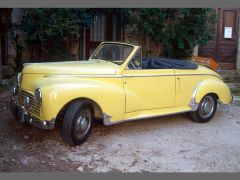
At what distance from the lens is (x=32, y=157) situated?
5.15m

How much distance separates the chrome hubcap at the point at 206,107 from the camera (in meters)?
7.25

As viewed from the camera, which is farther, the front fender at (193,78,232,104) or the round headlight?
the front fender at (193,78,232,104)

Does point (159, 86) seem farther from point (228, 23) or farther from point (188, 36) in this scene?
point (228, 23)

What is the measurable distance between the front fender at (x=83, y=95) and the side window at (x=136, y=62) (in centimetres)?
44

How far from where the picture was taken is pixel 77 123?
18.1 feet

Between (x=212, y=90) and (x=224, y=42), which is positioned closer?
(x=212, y=90)

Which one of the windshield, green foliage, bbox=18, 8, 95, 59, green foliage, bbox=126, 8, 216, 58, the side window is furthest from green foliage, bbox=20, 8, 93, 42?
the side window

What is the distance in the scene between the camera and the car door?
6.19m

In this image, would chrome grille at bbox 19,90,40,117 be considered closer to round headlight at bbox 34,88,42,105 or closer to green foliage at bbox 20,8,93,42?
round headlight at bbox 34,88,42,105

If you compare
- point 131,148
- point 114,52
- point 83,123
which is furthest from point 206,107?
point 83,123

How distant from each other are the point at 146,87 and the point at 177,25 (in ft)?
18.4

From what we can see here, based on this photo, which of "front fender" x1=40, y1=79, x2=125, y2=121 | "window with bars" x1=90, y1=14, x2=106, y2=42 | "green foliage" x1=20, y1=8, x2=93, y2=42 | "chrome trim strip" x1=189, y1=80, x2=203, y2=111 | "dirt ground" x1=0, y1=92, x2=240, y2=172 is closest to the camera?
"dirt ground" x1=0, y1=92, x2=240, y2=172

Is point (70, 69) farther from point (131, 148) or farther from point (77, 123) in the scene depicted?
point (131, 148)

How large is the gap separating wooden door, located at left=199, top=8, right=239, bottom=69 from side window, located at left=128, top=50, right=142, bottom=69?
21.7 ft
